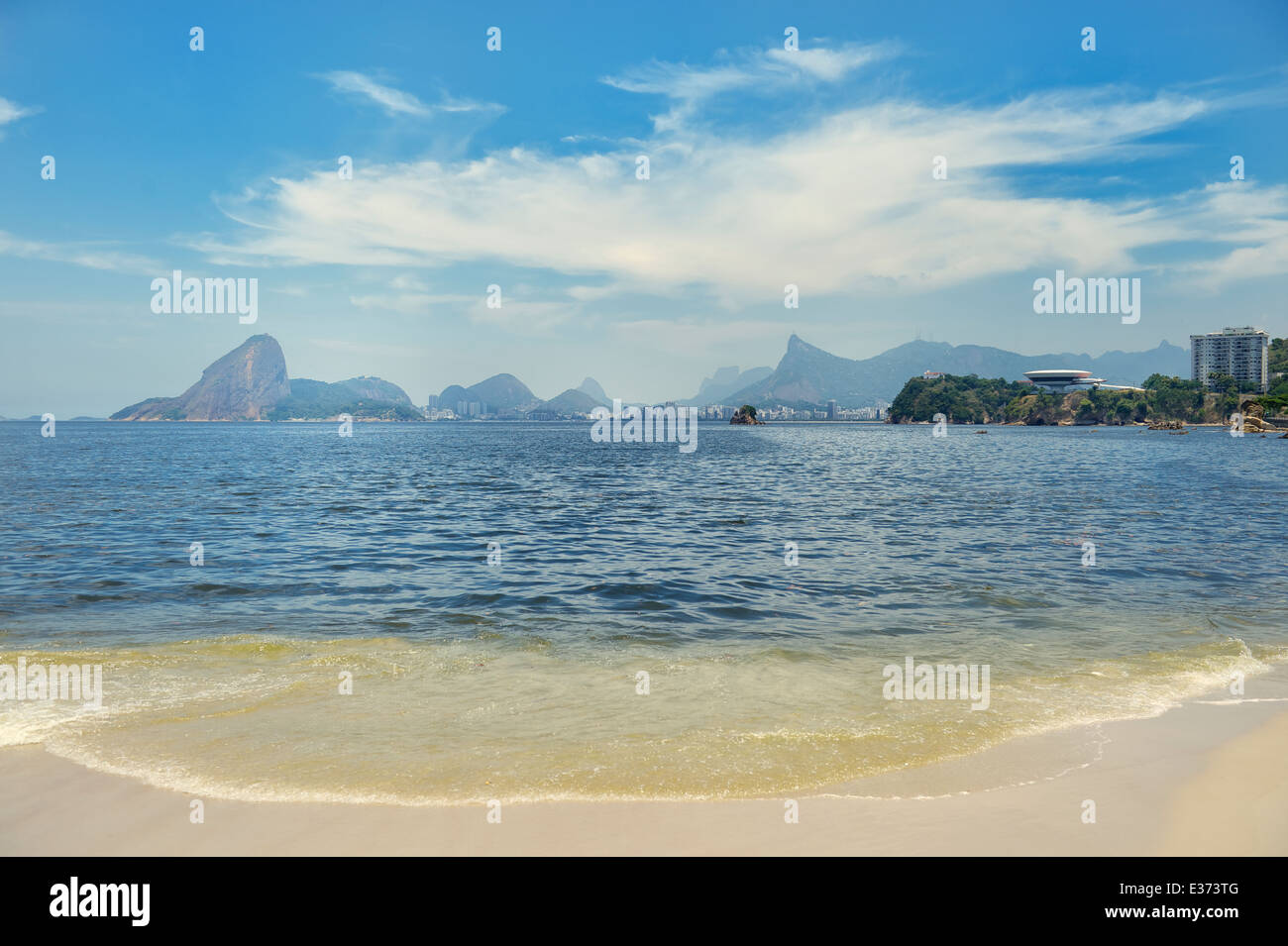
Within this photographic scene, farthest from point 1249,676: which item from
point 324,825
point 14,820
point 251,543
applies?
point 251,543

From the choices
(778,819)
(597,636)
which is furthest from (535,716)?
(597,636)

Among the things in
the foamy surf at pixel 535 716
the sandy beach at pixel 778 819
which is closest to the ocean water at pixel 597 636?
the foamy surf at pixel 535 716

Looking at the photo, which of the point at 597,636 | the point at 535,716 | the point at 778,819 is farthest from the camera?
the point at 597,636

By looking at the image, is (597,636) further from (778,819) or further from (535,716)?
(778,819)

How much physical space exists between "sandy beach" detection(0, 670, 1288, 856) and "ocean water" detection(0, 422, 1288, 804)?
37 centimetres

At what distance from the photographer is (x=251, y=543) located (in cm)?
2356

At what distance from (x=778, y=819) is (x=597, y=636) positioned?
7302 mm

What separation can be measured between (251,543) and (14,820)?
18.7 m

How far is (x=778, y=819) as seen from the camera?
6426 millimetres

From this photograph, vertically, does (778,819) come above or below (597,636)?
above

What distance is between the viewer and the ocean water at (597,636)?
794 cm

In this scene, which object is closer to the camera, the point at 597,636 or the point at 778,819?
the point at 778,819

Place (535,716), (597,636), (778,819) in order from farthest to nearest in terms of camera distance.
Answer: (597,636)
(535,716)
(778,819)
